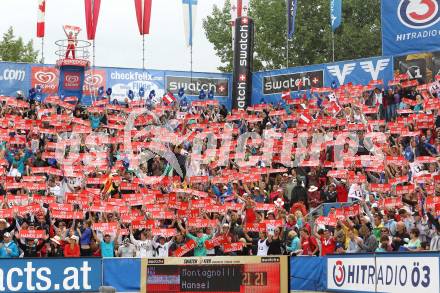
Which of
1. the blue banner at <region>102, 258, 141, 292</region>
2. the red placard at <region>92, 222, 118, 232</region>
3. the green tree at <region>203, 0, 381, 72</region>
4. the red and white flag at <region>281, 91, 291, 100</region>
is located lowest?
the blue banner at <region>102, 258, 141, 292</region>

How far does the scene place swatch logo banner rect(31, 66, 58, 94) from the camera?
4194cm

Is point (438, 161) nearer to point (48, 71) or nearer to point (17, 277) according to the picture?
point (17, 277)

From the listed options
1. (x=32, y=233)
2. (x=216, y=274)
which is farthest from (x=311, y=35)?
(x=216, y=274)

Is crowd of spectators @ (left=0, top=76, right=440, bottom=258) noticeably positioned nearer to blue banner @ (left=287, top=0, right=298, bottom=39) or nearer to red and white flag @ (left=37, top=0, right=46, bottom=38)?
blue banner @ (left=287, top=0, right=298, bottom=39)

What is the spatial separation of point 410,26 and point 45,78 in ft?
56.4

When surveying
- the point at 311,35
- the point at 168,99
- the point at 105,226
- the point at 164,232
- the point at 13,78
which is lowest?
the point at 164,232

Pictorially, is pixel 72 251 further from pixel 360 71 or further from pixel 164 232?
pixel 360 71

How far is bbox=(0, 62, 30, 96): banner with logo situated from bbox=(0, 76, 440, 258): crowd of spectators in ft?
13.4

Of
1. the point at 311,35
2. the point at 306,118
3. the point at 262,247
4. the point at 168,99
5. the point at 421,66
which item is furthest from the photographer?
the point at 311,35

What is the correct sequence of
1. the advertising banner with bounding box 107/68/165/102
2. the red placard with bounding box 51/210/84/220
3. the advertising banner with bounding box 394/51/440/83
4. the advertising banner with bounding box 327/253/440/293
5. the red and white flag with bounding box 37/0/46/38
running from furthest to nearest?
the red and white flag with bounding box 37/0/46/38 → the advertising banner with bounding box 107/68/165/102 → the advertising banner with bounding box 394/51/440/83 → the red placard with bounding box 51/210/84/220 → the advertising banner with bounding box 327/253/440/293

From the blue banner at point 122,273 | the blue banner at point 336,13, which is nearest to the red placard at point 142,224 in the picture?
the blue banner at point 122,273

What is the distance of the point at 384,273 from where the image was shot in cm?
2072

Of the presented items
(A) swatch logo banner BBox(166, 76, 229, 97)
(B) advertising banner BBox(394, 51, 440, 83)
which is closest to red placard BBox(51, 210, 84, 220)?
(B) advertising banner BBox(394, 51, 440, 83)

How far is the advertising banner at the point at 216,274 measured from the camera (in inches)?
726
